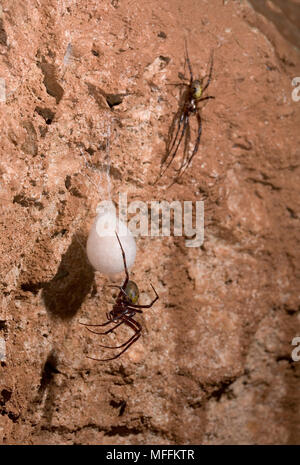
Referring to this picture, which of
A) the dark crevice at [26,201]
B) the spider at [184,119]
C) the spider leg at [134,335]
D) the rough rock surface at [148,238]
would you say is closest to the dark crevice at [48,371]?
the rough rock surface at [148,238]

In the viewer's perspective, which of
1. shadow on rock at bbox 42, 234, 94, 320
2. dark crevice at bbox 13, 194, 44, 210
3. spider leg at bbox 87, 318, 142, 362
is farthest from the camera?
spider leg at bbox 87, 318, 142, 362

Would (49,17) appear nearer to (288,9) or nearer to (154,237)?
(154,237)

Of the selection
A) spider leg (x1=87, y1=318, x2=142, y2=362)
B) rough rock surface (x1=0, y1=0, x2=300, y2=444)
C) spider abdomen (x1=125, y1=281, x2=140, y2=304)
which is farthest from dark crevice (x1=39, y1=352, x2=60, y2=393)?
spider abdomen (x1=125, y1=281, x2=140, y2=304)

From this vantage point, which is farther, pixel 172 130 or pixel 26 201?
pixel 172 130

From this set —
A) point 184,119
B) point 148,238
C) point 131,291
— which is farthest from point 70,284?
point 184,119

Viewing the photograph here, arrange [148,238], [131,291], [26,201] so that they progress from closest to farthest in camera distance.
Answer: [26,201], [131,291], [148,238]

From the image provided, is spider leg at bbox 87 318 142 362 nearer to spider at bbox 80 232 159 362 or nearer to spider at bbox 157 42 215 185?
spider at bbox 80 232 159 362

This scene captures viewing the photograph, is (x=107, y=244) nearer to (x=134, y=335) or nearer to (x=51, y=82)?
(x=134, y=335)

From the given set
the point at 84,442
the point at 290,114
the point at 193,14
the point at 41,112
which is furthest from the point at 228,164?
the point at 84,442
